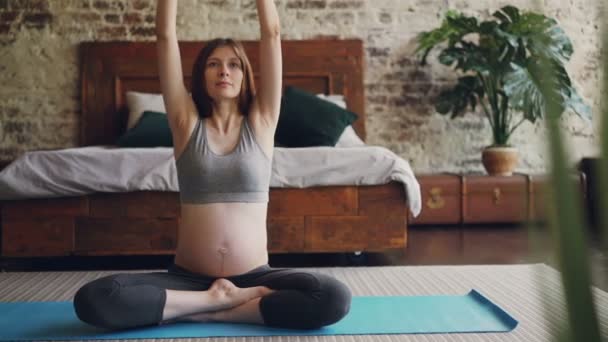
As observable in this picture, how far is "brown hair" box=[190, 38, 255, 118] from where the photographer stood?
2.23 meters

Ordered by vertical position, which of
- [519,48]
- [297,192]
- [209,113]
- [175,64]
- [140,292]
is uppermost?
[519,48]

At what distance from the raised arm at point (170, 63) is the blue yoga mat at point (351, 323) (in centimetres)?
74

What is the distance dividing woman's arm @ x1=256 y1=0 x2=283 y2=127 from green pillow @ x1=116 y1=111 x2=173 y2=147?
7.07 ft

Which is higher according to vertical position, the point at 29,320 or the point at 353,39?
the point at 353,39

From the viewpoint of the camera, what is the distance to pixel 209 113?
2287 mm

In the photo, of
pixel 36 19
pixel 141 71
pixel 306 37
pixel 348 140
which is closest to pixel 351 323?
pixel 348 140

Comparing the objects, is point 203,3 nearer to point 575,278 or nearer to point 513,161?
point 513,161

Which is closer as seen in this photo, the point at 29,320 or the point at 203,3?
the point at 29,320

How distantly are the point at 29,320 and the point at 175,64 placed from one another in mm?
1046

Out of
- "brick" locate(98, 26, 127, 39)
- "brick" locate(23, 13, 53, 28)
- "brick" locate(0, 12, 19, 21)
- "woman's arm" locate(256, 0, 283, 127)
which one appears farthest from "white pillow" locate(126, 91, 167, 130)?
"woman's arm" locate(256, 0, 283, 127)

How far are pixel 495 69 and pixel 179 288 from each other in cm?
341

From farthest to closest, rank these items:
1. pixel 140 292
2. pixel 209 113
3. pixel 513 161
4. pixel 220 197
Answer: pixel 513 161
pixel 209 113
pixel 220 197
pixel 140 292

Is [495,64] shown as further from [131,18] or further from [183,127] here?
[183,127]

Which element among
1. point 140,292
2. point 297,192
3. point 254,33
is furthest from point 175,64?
point 254,33
